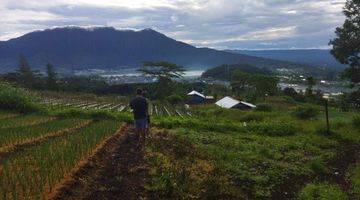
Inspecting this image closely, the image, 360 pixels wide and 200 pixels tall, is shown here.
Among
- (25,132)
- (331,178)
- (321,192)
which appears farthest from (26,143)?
(331,178)

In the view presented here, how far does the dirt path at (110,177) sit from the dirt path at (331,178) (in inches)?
148

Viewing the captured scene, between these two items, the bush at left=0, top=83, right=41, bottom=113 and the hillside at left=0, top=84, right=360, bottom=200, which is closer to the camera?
the hillside at left=0, top=84, right=360, bottom=200

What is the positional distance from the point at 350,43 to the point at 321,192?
23.5m

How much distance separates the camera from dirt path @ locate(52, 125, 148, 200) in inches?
438

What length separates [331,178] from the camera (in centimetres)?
1611

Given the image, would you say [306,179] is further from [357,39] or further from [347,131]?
[357,39]

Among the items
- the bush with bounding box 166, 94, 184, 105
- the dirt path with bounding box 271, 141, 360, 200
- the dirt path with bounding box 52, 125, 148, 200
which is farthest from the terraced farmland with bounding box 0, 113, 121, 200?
the bush with bounding box 166, 94, 184, 105

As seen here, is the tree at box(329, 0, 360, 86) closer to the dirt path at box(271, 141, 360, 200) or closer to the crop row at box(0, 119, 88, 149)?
the dirt path at box(271, 141, 360, 200)

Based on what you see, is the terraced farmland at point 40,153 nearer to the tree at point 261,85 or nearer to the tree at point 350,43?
the tree at point 350,43

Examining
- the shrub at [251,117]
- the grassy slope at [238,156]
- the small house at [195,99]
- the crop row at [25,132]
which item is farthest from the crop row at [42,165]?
the small house at [195,99]

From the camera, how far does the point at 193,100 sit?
91.8m

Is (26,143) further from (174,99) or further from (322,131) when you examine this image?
(174,99)

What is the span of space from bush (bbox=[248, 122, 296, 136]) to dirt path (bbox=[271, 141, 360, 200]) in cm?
561

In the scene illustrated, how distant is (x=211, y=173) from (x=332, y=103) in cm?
7152
